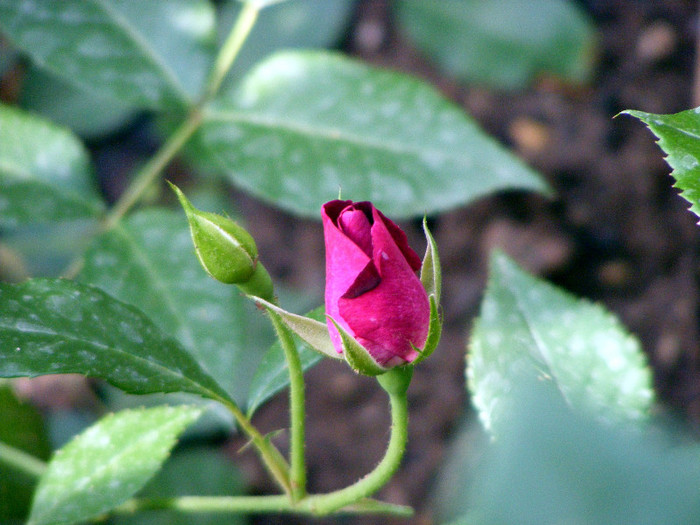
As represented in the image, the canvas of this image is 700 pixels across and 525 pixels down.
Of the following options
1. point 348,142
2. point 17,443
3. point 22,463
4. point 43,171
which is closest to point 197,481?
point 17,443

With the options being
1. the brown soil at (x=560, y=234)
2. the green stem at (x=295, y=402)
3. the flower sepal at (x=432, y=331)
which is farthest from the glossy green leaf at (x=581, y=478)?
the brown soil at (x=560, y=234)

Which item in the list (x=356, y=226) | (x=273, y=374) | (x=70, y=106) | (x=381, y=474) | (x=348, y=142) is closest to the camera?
(x=356, y=226)

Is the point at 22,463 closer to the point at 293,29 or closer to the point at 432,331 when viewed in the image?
the point at 432,331

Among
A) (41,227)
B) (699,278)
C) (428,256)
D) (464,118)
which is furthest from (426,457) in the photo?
(428,256)

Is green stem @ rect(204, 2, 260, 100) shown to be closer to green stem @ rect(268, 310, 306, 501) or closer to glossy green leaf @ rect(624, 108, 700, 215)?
green stem @ rect(268, 310, 306, 501)

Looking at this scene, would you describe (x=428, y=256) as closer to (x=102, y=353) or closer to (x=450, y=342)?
(x=102, y=353)

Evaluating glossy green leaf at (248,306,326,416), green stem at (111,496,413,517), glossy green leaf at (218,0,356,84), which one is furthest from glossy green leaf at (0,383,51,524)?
glossy green leaf at (218,0,356,84)
